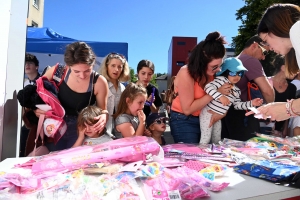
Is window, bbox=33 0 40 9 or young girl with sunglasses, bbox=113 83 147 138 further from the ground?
window, bbox=33 0 40 9

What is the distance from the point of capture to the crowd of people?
1.46m

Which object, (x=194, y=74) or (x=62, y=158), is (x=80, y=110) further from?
(x=194, y=74)

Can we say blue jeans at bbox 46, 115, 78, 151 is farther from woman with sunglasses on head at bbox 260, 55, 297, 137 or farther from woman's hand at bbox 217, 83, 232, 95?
woman with sunglasses on head at bbox 260, 55, 297, 137

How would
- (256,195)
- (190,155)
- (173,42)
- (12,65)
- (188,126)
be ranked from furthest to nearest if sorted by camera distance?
(173,42) < (188,126) < (12,65) < (190,155) < (256,195)

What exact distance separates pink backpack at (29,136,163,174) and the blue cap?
852 mm

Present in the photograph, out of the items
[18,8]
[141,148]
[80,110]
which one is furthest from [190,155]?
[18,8]

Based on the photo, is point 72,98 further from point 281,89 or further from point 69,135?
point 281,89

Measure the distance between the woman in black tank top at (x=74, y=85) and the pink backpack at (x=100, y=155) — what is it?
371mm

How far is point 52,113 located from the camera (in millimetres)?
1430

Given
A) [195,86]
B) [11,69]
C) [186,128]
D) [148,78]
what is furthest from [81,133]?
[148,78]

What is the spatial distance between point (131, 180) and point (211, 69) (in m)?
1.03

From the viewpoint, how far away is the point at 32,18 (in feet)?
43.0

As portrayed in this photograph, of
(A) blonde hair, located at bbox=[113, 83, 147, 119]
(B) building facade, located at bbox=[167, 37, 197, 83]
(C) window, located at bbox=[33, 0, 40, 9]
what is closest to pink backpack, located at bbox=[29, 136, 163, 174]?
(A) blonde hair, located at bbox=[113, 83, 147, 119]

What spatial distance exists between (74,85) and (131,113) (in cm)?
45
